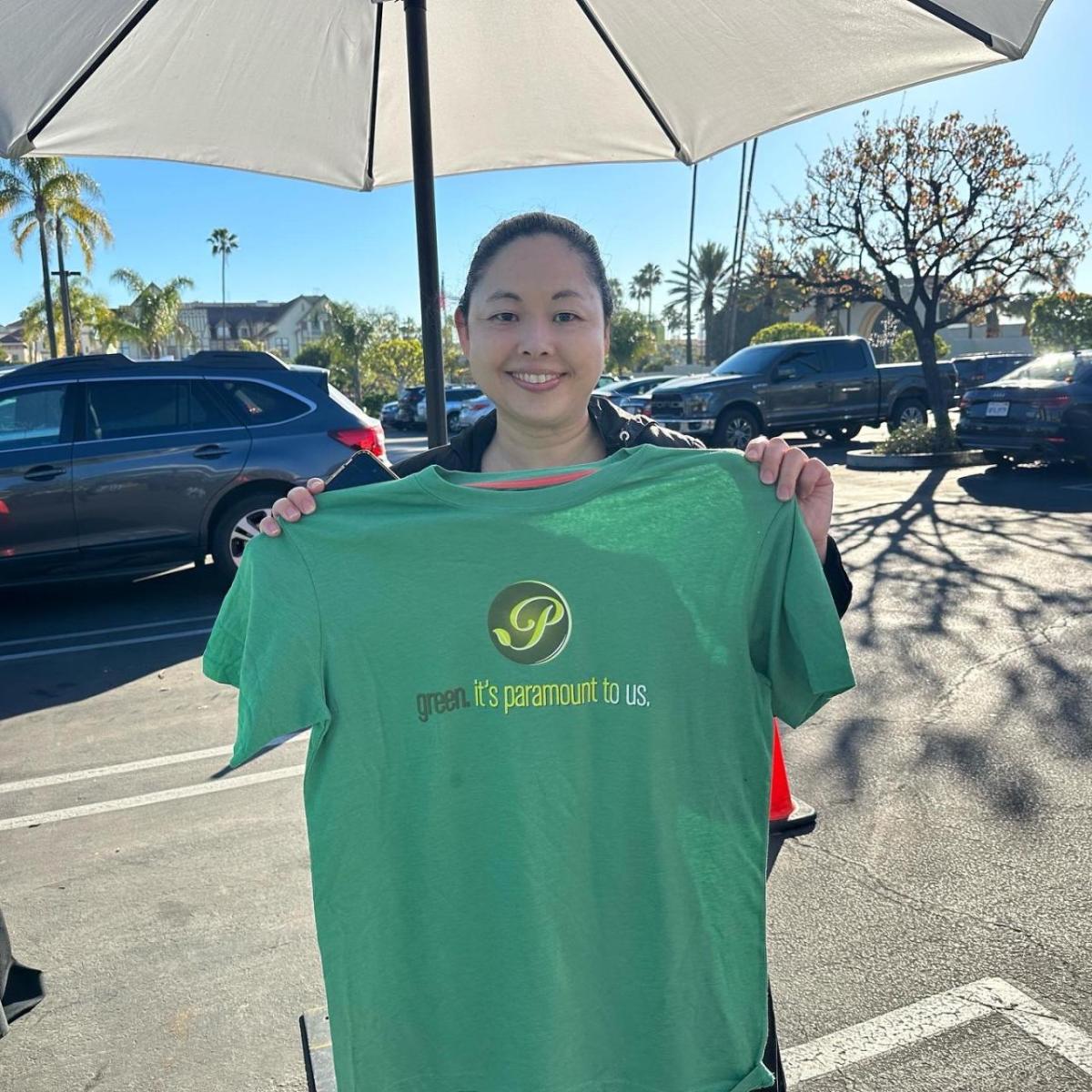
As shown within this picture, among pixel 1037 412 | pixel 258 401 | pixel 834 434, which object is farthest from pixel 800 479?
pixel 834 434

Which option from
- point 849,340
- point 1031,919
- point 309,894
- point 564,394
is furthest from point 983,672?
point 849,340

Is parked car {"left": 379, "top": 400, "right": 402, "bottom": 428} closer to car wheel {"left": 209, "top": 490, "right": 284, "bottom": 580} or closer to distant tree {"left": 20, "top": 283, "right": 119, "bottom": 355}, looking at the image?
distant tree {"left": 20, "top": 283, "right": 119, "bottom": 355}

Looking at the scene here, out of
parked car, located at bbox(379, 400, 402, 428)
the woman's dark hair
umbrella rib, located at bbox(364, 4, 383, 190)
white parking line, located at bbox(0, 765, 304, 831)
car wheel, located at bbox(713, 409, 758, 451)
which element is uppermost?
umbrella rib, located at bbox(364, 4, 383, 190)

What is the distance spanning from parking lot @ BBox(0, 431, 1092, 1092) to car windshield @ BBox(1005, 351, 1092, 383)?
730 cm

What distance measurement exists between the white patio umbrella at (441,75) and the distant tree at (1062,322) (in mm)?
42131

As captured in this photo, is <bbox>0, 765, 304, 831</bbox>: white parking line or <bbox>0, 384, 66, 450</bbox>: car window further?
<bbox>0, 384, 66, 450</bbox>: car window

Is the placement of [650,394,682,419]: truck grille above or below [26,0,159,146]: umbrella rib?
below

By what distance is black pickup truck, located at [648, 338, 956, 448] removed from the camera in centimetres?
1741

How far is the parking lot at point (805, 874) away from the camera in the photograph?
2.67 m

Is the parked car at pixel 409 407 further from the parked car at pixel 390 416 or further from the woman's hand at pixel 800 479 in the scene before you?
the woman's hand at pixel 800 479

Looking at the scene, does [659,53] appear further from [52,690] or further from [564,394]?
[52,690]

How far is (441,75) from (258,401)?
17.0 feet

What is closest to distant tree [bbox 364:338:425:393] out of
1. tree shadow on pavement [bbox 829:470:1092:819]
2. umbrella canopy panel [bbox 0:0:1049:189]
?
tree shadow on pavement [bbox 829:470:1092:819]

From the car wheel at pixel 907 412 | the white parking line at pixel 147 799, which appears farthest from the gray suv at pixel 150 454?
the car wheel at pixel 907 412
